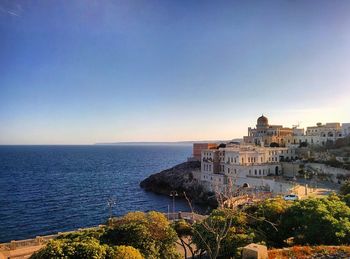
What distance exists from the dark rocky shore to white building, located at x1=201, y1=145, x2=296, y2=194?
288cm

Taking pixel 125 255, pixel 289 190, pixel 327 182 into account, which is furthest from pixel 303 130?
pixel 125 255

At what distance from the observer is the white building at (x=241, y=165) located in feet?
221

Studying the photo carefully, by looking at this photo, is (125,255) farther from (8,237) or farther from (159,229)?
(8,237)

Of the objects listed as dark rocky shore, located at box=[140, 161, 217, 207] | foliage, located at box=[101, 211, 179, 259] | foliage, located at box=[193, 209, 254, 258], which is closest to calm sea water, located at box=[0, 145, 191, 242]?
dark rocky shore, located at box=[140, 161, 217, 207]

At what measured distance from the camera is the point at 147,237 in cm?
1877

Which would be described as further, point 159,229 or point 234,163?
point 234,163

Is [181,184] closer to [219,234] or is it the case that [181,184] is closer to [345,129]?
[345,129]

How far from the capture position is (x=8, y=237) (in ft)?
141

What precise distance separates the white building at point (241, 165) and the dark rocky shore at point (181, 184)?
2.88m

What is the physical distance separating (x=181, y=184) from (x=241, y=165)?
18237 millimetres

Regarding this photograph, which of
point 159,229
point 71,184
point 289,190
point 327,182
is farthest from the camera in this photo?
point 71,184

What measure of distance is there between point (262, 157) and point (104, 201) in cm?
3853

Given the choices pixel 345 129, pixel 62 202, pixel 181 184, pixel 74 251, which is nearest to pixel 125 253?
pixel 74 251

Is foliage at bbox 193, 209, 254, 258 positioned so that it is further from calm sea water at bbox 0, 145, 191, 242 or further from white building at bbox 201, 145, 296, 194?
white building at bbox 201, 145, 296, 194
